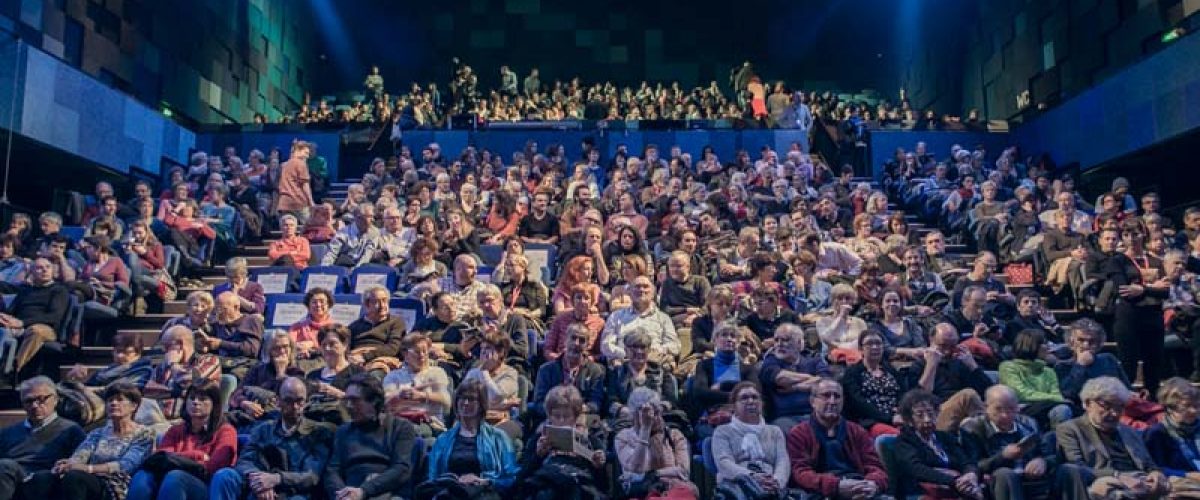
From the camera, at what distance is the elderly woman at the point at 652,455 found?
13.0 feet

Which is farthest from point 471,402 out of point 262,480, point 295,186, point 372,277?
point 295,186

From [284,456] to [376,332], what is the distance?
1.22 meters

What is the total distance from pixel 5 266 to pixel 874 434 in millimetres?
5319

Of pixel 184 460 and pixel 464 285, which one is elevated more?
pixel 464 285

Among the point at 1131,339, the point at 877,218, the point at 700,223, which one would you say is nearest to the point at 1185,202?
the point at 877,218

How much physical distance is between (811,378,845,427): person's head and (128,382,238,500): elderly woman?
2.38 meters

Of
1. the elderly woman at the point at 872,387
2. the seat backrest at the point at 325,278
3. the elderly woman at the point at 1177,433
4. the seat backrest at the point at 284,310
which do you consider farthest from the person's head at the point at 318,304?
the elderly woman at the point at 1177,433

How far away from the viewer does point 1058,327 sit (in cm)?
567

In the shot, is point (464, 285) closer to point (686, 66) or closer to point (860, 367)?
point (860, 367)

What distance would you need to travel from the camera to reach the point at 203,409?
13.5ft

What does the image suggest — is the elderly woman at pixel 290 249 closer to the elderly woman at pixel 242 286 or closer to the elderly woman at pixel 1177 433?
the elderly woman at pixel 242 286

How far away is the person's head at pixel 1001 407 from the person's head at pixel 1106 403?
0.29 meters

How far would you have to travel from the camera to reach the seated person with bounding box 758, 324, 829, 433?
15.0ft

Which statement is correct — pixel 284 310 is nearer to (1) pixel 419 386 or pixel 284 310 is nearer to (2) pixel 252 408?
(2) pixel 252 408
